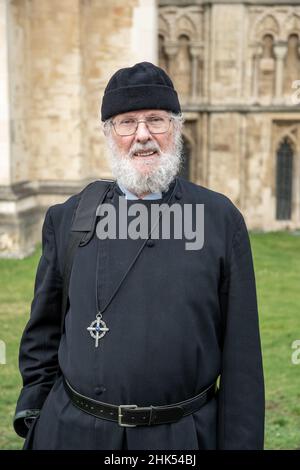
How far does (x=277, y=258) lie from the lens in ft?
43.9

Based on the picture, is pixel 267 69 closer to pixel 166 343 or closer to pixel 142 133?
pixel 142 133

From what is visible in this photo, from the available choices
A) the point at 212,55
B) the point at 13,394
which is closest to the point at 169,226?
the point at 13,394

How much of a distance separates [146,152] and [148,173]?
0.27ft

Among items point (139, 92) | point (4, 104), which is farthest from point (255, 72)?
point (139, 92)

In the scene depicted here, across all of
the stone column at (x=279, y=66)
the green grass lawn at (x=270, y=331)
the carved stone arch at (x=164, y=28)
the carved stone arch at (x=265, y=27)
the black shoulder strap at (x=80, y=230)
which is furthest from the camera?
the carved stone arch at (x=164, y=28)

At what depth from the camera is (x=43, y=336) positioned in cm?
280

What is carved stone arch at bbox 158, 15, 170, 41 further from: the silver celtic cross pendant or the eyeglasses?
the silver celtic cross pendant

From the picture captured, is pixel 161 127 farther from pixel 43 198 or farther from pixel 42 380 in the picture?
pixel 43 198

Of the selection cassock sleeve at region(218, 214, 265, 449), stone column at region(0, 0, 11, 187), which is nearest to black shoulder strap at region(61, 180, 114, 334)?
cassock sleeve at region(218, 214, 265, 449)

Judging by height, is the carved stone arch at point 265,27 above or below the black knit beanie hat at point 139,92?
above

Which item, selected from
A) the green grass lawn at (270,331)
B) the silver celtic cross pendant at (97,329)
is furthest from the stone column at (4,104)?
the silver celtic cross pendant at (97,329)

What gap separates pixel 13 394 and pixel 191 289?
12.4ft

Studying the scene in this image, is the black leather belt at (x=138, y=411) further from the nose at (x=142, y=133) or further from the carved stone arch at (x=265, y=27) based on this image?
the carved stone arch at (x=265, y=27)

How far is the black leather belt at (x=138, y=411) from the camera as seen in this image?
8.00 feet
